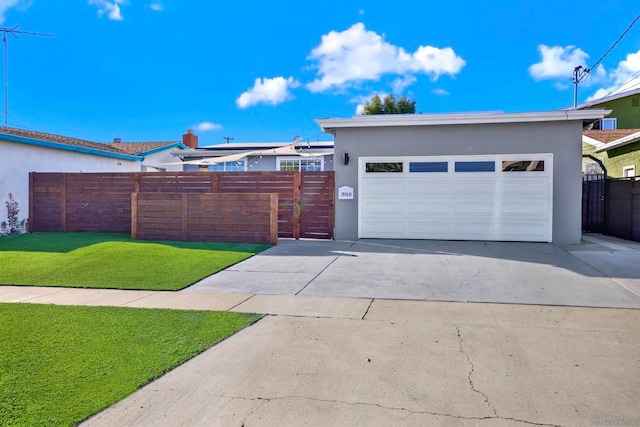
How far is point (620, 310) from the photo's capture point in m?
5.30

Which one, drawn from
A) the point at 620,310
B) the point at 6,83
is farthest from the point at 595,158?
the point at 6,83

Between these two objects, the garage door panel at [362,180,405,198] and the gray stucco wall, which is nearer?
the gray stucco wall

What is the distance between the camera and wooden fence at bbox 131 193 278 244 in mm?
11188

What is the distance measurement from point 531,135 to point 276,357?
997 centimetres

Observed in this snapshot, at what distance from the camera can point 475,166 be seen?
11.6 meters

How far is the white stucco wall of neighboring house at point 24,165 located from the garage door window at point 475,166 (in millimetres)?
12878

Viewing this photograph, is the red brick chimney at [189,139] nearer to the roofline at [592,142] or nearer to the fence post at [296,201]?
the fence post at [296,201]

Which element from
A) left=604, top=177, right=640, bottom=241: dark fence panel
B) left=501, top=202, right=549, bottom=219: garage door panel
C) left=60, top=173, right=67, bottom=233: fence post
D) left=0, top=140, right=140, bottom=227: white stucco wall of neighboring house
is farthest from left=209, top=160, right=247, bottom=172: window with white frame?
left=604, top=177, right=640, bottom=241: dark fence panel

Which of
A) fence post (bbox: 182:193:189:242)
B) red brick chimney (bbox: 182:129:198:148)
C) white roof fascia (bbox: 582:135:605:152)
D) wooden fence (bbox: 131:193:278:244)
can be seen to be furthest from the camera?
red brick chimney (bbox: 182:129:198:148)

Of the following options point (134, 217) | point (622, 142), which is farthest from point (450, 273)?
point (622, 142)

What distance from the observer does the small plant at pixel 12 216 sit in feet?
42.1

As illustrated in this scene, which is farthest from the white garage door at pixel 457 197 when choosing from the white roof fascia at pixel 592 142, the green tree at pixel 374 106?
the green tree at pixel 374 106

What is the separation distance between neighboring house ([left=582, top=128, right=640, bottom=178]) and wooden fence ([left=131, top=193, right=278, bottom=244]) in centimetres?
1143

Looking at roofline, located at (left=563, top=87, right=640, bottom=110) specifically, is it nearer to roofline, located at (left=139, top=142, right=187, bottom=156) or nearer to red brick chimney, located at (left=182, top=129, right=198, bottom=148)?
roofline, located at (left=139, top=142, right=187, bottom=156)
